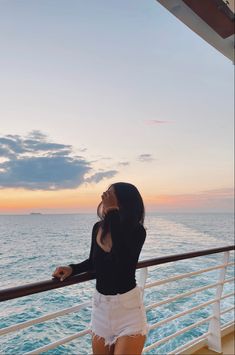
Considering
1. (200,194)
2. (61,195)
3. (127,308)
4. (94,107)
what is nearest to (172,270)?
(200,194)

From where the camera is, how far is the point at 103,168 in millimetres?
3012

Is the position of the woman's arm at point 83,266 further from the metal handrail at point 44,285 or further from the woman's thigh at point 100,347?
the woman's thigh at point 100,347

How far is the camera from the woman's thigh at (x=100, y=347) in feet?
3.98

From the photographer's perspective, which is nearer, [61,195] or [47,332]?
[47,332]

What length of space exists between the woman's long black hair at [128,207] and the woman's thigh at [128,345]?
39 cm

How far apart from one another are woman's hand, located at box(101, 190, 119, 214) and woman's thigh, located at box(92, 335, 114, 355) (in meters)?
0.52

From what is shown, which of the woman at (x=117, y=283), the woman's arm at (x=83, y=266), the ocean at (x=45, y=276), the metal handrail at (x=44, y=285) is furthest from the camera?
the ocean at (x=45, y=276)

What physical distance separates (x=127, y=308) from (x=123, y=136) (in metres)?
2.26

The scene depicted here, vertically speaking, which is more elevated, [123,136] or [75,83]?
[75,83]

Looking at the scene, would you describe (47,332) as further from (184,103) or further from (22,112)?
(184,103)

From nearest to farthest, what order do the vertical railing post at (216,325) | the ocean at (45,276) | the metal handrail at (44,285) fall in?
the metal handrail at (44,285)
the ocean at (45,276)
the vertical railing post at (216,325)

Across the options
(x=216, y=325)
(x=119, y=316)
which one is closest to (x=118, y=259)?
(x=119, y=316)

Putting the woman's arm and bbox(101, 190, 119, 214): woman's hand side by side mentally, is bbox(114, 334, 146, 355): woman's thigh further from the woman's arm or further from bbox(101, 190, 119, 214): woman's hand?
bbox(101, 190, 119, 214): woman's hand

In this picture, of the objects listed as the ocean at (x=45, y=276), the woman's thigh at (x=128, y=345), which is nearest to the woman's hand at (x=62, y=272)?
the ocean at (x=45, y=276)
